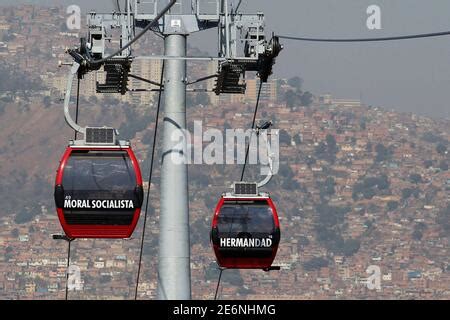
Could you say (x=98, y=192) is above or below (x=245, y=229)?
above

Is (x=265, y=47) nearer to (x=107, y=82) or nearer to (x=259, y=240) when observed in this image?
(x=107, y=82)

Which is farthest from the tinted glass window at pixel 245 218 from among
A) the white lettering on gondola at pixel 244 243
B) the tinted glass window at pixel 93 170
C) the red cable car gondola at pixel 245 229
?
the tinted glass window at pixel 93 170

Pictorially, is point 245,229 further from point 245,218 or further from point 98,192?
point 98,192

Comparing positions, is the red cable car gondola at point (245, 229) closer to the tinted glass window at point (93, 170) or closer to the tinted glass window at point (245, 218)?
the tinted glass window at point (245, 218)

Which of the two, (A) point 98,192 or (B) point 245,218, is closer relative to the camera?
(A) point 98,192

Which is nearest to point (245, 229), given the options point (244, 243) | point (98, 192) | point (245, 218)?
point (245, 218)

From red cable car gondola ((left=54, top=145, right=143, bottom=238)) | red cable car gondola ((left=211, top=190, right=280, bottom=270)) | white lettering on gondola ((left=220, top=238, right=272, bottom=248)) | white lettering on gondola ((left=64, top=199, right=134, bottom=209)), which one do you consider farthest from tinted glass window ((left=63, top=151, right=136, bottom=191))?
white lettering on gondola ((left=220, top=238, right=272, bottom=248))
